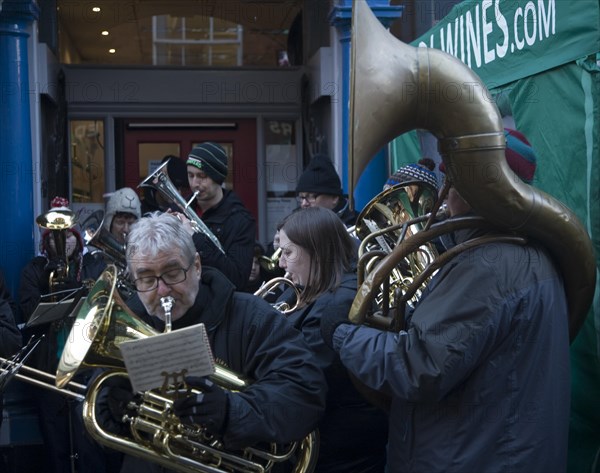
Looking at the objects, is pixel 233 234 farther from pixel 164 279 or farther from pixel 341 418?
pixel 164 279

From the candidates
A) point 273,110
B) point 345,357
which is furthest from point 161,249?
point 273,110

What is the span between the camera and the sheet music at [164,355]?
237 cm

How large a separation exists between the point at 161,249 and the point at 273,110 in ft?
19.6

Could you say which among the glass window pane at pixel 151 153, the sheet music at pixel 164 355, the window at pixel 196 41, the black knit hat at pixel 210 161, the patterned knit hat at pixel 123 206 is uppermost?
the window at pixel 196 41

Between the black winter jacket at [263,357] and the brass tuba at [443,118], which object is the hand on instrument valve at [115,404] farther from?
the brass tuba at [443,118]

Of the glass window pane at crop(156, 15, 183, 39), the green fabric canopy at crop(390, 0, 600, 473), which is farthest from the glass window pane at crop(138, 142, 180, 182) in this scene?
the green fabric canopy at crop(390, 0, 600, 473)

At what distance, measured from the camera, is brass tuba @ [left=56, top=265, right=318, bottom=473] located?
101 inches

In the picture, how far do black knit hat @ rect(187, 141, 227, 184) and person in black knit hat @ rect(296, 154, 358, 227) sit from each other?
60cm

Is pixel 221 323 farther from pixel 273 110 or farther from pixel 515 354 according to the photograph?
pixel 273 110

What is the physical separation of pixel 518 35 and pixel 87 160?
539cm

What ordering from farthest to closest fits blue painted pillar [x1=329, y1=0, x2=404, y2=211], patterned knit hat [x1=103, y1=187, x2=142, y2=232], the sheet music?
blue painted pillar [x1=329, y1=0, x2=404, y2=211] < patterned knit hat [x1=103, y1=187, x2=142, y2=232] < the sheet music

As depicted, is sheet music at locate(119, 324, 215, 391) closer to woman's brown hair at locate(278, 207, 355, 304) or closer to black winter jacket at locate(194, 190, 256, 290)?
woman's brown hair at locate(278, 207, 355, 304)

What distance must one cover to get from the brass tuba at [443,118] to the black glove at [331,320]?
50 centimetres

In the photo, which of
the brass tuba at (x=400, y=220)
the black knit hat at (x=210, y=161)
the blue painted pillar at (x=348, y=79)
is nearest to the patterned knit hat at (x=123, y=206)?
the black knit hat at (x=210, y=161)
